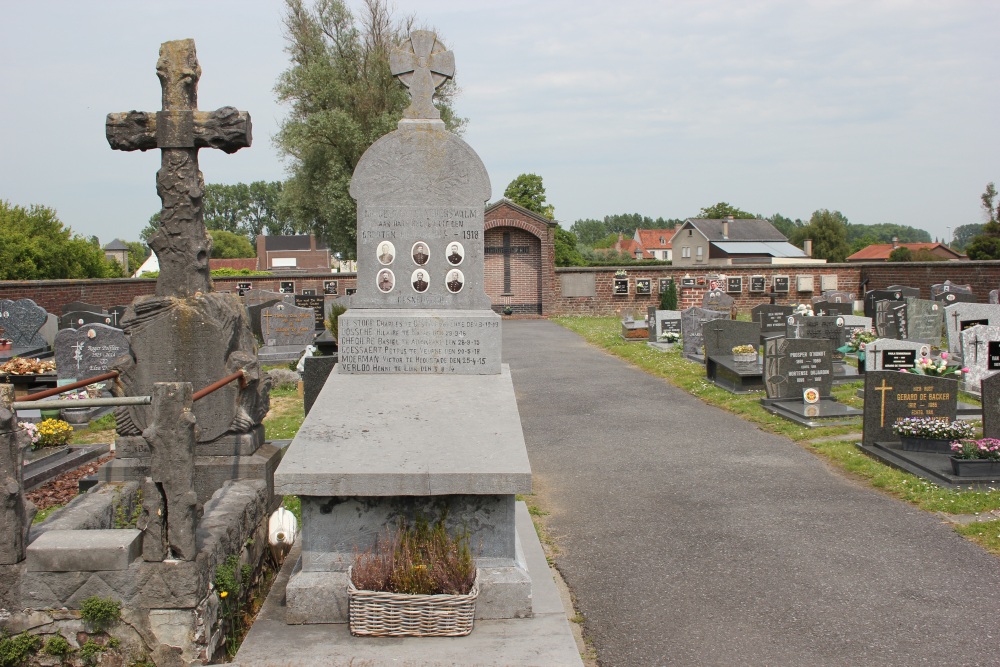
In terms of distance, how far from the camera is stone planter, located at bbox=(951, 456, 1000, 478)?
7348 millimetres

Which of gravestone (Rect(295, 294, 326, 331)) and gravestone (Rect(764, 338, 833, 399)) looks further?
gravestone (Rect(295, 294, 326, 331))

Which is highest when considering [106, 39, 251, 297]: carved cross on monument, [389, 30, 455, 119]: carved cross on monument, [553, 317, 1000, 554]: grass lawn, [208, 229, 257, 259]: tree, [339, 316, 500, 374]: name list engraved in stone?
[208, 229, 257, 259]: tree

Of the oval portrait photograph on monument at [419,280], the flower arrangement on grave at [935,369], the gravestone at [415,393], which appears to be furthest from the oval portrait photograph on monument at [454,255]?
the flower arrangement on grave at [935,369]

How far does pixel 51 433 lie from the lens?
29.6 feet

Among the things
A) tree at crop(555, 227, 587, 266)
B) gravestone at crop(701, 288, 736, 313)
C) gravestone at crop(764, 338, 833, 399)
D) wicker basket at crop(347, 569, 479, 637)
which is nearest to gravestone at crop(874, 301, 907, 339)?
gravestone at crop(701, 288, 736, 313)

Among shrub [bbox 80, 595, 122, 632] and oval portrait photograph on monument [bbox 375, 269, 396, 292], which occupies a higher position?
oval portrait photograph on monument [bbox 375, 269, 396, 292]

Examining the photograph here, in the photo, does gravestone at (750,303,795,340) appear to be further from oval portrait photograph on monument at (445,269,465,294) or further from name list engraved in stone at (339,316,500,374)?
name list engraved in stone at (339,316,500,374)

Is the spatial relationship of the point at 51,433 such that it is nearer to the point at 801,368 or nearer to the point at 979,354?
the point at 801,368

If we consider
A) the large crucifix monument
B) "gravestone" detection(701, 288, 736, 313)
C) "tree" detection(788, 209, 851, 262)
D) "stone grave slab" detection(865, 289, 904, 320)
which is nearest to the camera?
the large crucifix monument

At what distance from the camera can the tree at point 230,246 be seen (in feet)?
294

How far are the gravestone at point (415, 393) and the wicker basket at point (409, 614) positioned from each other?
0.80 ft

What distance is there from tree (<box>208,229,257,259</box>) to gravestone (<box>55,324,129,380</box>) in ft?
251

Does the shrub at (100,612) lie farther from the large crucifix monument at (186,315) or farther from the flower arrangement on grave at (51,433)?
the flower arrangement on grave at (51,433)

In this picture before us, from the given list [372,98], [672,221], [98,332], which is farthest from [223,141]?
[672,221]
